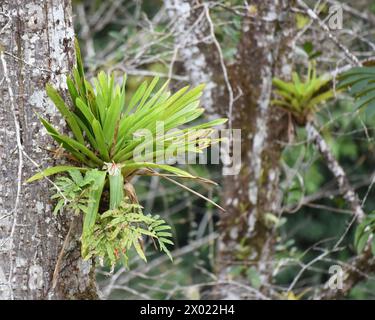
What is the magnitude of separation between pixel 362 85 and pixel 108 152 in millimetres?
1365

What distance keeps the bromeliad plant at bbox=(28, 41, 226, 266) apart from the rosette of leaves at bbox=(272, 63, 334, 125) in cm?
129

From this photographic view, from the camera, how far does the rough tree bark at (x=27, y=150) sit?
2051 mm

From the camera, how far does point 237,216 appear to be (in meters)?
3.64

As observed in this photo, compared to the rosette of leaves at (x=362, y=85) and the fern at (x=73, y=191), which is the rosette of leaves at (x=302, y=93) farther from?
the fern at (x=73, y=191)

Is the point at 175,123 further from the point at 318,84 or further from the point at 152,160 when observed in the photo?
the point at 318,84

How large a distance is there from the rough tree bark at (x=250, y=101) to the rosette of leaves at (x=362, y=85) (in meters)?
0.54

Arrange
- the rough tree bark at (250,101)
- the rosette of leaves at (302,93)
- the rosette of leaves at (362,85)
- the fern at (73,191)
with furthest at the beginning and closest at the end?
the rough tree bark at (250,101)
the rosette of leaves at (302,93)
the rosette of leaves at (362,85)
the fern at (73,191)

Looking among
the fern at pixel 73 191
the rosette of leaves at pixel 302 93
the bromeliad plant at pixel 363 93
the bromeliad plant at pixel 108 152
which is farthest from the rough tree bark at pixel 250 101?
the fern at pixel 73 191

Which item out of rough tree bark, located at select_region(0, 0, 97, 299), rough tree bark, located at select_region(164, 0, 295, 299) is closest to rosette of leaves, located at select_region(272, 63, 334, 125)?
rough tree bark, located at select_region(164, 0, 295, 299)

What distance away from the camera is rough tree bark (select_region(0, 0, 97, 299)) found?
2.05 metres

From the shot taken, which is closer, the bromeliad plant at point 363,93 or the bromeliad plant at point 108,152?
the bromeliad plant at point 108,152

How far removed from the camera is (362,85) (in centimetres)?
295
